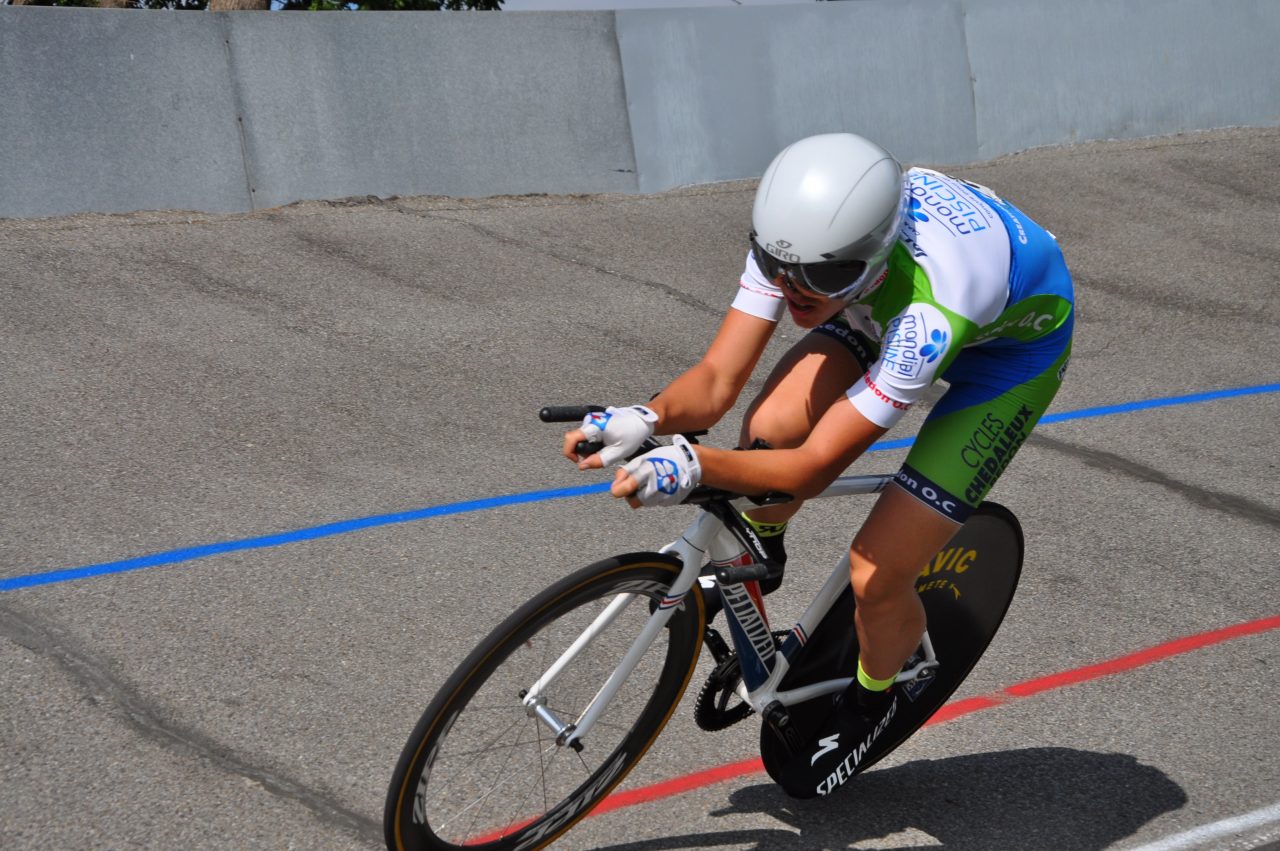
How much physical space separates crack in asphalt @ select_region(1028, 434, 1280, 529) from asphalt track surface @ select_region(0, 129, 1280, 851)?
0.02 metres

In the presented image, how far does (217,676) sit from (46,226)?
546 centimetres

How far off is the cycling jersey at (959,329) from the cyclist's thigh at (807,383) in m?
0.01

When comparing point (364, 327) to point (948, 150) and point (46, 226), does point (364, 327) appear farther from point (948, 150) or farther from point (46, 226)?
point (948, 150)

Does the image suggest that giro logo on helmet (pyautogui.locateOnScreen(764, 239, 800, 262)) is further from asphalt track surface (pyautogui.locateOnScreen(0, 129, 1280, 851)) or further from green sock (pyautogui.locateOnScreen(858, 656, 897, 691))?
asphalt track surface (pyautogui.locateOnScreen(0, 129, 1280, 851))

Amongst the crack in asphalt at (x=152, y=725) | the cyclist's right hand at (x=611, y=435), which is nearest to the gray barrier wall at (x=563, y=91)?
the crack in asphalt at (x=152, y=725)

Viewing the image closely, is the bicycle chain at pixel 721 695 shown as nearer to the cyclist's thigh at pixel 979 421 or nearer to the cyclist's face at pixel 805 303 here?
the cyclist's thigh at pixel 979 421

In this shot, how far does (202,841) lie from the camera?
10.6 feet

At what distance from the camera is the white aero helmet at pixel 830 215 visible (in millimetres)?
2900

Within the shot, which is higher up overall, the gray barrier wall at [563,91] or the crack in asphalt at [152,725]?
the gray barrier wall at [563,91]

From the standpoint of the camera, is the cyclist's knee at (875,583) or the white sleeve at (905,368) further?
the cyclist's knee at (875,583)

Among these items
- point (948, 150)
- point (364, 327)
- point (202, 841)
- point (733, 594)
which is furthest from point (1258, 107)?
point (202, 841)

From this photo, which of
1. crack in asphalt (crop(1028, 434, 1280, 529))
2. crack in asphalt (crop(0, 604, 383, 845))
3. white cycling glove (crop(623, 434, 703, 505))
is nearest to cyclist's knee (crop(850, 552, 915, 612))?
white cycling glove (crop(623, 434, 703, 505))

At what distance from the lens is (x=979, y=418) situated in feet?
11.1

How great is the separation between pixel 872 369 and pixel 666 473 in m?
0.68
